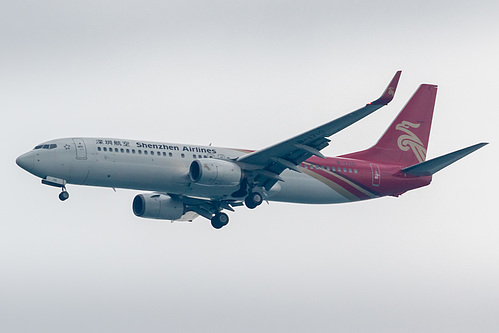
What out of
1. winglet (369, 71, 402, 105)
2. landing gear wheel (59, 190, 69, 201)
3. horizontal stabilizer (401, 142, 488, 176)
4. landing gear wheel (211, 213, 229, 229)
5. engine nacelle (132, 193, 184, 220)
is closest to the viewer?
winglet (369, 71, 402, 105)

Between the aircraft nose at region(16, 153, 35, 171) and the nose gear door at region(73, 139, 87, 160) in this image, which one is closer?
the aircraft nose at region(16, 153, 35, 171)

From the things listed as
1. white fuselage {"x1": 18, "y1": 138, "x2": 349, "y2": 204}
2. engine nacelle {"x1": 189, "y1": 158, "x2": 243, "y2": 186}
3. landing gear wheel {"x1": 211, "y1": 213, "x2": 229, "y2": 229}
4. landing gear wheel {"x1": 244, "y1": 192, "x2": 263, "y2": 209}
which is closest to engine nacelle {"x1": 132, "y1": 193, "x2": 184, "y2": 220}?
landing gear wheel {"x1": 211, "y1": 213, "x2": 229, "y2": 229}

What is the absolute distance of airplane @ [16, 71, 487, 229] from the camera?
174ft

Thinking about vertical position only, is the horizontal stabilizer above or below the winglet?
below

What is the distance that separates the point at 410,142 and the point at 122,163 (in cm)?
2062

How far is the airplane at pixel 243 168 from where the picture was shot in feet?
174

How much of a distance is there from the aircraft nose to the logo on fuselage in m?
24.2

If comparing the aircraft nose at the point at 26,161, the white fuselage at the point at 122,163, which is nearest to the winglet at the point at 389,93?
the white fuselage at the point at 122,163

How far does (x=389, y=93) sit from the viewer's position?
1886 inches

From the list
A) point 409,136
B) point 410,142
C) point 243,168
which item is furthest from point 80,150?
point 409,136

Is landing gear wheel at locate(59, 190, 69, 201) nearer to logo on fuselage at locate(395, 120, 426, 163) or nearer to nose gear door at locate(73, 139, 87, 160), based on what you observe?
nose gear door at locate(73, 139, 87, 160)

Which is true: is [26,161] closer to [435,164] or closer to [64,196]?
[64,196]

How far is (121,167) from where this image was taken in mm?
53281

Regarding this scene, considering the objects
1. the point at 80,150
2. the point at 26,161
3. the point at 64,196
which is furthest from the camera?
the point at 80,150
